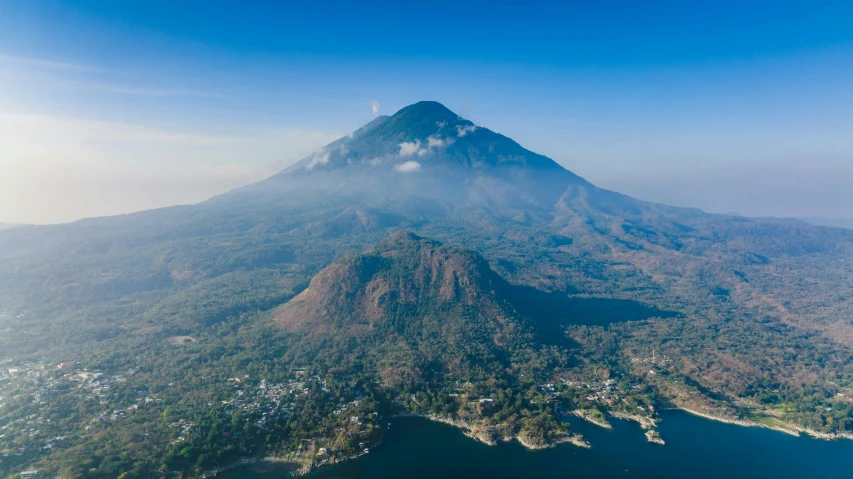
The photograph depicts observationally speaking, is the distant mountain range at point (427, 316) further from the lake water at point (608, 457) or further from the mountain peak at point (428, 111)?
the mountain peak at point (428, 111)

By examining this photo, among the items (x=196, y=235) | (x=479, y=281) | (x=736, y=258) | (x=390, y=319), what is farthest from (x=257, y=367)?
(x=736, y=258)

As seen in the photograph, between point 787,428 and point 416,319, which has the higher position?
point 416,319

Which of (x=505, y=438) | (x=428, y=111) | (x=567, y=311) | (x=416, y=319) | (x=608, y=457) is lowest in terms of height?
(x=608, y=457)

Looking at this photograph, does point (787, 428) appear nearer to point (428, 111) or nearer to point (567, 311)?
point (567, 311)

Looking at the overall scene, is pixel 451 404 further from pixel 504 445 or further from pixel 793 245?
pixel 793 245

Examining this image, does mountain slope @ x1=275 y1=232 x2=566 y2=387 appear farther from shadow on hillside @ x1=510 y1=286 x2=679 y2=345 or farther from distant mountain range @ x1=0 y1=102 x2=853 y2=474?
shadow on hillside @ x1=510 y1=286 x2=679 y2=345

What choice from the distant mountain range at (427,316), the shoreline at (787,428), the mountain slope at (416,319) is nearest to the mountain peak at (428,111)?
the distant mountain range at (427,316)

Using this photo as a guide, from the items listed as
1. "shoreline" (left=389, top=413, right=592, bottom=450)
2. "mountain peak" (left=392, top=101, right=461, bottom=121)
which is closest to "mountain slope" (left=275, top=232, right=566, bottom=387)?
"shoreline" (left=389, top=413, right=592, bottom=450)

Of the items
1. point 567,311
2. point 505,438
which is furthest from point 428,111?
point 505,438
